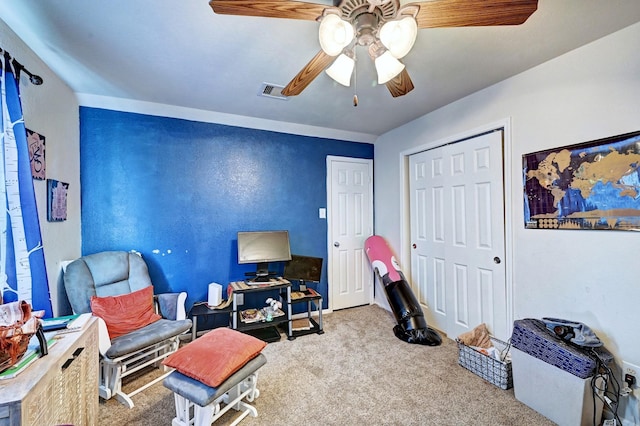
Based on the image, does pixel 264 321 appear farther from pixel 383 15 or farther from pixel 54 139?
pixel 383 15

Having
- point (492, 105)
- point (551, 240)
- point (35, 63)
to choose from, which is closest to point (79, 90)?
point (35, 63)

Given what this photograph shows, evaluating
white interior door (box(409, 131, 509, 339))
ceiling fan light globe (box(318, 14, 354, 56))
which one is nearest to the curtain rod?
ceiling fan light globe (box(318, 14, 354, 56))

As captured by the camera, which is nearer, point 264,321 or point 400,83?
point 400,83

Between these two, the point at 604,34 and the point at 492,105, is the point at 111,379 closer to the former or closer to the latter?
the point at 492,105

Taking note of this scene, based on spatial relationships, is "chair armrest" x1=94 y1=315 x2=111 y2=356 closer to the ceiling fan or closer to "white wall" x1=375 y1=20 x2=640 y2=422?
the ceiling fan

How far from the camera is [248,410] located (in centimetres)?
178

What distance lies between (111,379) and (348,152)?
336 cm

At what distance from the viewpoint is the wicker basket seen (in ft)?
6.58

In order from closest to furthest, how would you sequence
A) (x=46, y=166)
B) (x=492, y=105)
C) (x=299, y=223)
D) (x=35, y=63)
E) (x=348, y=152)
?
1. (x=35, y=63)
2. (x=46, y=166)
3. (x=492, y=105)
4. (x=299, y=223)
5. (x=348, y=152)

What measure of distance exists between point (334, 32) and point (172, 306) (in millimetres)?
2445

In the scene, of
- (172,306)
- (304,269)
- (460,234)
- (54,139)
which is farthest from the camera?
(304,269)

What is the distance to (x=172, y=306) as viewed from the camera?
7.90 ft

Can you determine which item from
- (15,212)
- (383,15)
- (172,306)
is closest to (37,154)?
(15,212)

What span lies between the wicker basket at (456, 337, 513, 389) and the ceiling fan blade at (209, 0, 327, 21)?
2546mm
